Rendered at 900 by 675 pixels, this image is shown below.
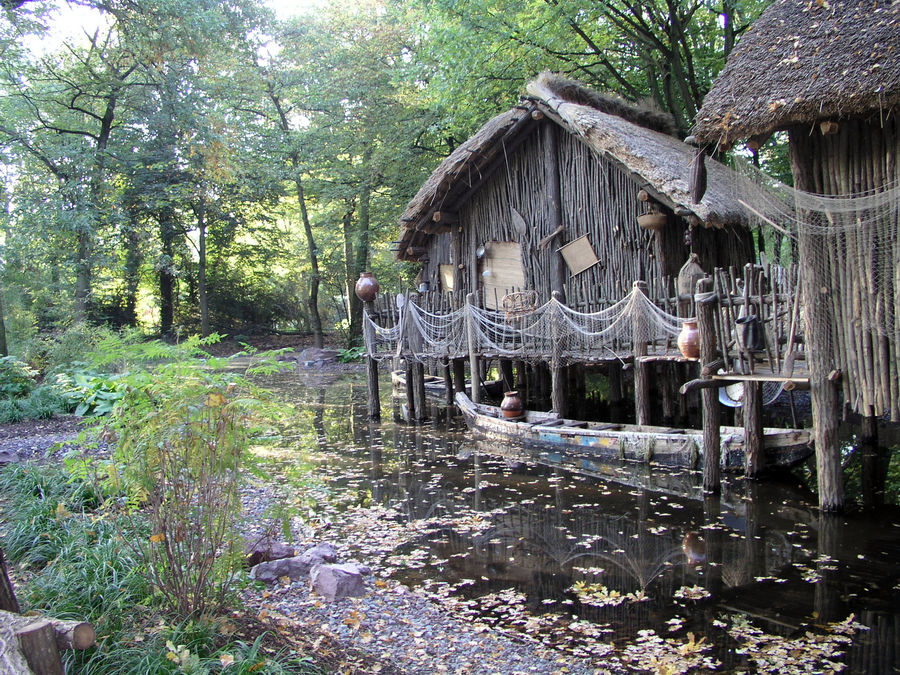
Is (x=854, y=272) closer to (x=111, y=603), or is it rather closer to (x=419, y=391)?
(x=111, y=603)

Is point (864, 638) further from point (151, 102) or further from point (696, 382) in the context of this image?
point (151, 102)

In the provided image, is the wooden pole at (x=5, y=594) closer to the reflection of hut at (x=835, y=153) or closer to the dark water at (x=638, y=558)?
the dark water at (x=638, y=558)

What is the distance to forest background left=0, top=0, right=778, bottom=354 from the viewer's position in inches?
593

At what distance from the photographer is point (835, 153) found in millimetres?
6641

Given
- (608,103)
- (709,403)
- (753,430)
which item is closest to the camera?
(709,403)

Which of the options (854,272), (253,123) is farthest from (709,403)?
(253,123)

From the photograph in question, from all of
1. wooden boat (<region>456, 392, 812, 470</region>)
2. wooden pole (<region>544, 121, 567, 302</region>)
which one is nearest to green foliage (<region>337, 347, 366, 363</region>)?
wooden pole (<region>544, 121, 567, 302</region>)

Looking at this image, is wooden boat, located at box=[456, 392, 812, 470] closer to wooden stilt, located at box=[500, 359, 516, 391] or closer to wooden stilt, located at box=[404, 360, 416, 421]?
wooden stilt, located at box=[404, 360, 416, 421]

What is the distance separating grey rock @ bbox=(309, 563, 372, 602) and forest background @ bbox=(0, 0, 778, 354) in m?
8.45

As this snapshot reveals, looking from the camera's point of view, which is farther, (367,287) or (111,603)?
(367,287)

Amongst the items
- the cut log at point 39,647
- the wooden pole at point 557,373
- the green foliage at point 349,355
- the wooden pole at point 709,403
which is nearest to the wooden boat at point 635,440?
the wooden pole at point 557,373

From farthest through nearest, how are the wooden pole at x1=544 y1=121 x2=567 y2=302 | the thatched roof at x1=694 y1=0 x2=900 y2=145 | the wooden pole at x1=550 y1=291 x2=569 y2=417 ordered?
the wooden pole at x1=544 y1=121 x2=567 y2=302, the wooden pole at x1=550 y1=291 x2=569 y2=417, the thatched roof at x1=694 y1=0 x2=900 y2=145

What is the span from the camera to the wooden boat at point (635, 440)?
830cm

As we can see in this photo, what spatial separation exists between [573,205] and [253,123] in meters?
18.7
